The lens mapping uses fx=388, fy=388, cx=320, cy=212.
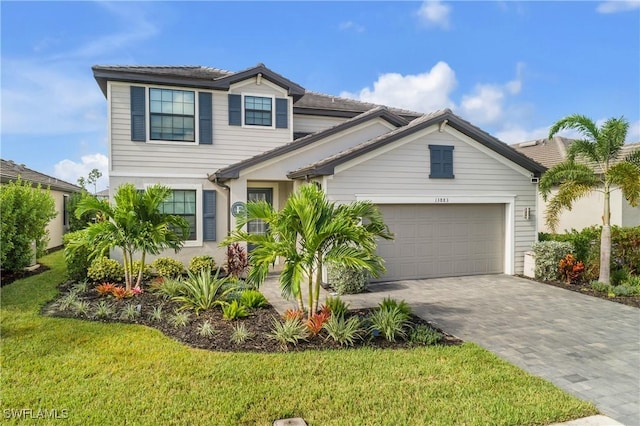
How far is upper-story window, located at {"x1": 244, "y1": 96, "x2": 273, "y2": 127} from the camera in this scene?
43.0 feet

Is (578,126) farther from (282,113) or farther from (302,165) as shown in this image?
(282,113)

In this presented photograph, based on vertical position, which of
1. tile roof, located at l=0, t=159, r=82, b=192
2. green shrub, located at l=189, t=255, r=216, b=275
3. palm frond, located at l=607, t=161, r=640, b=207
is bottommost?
green shrub, located at l=189, t=255, r=216, b=275

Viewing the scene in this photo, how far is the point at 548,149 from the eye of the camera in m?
22.8

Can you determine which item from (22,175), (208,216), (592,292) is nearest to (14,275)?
(208,216)

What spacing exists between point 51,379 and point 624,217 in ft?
64.1

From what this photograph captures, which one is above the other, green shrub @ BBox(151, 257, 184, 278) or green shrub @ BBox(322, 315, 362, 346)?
green shrub @ BBox(151, 257, 184, 278)

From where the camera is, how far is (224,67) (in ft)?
47.7

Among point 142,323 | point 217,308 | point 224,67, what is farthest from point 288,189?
point 142,323

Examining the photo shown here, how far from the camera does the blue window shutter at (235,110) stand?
12.8m

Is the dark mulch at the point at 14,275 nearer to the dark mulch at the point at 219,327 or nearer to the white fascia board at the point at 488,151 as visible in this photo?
the dark mulch at the point at 219,327

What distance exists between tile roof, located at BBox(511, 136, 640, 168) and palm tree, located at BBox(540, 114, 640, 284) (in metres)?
9.95

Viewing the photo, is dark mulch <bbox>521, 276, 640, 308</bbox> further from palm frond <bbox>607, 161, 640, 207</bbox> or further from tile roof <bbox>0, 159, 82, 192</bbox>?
tile roof <bbox>0, 159, 82, 192</bbox>

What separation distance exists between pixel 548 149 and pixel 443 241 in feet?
50.0

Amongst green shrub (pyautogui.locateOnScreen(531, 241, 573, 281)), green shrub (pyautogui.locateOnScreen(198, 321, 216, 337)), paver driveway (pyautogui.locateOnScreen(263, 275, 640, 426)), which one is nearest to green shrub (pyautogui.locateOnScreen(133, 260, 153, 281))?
paver driveway (pyautogui.locateOnScreen(263, 275, 640, 426))
